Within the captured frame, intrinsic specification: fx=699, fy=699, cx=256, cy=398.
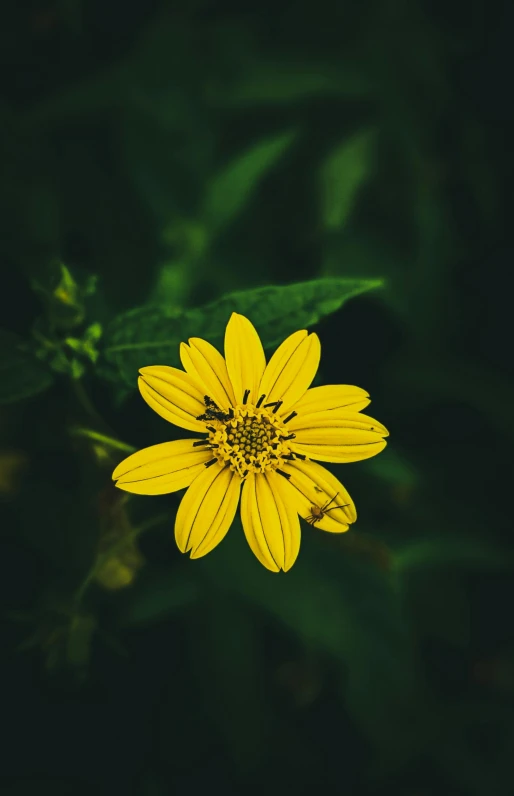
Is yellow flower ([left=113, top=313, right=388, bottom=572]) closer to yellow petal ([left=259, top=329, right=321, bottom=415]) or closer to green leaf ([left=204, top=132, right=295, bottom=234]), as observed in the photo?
yellow petal ([left=259, top=329, right=321, bottom=415])

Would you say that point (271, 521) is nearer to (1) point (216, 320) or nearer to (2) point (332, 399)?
(2) point (332, 399)

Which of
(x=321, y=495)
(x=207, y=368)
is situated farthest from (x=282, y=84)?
(x=321, y=495)

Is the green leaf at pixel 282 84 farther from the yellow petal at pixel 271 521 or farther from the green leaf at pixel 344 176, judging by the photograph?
the yellow petal at pixel 271 521

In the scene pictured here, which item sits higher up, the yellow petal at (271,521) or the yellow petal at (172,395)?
the yellow petal at (172,395)

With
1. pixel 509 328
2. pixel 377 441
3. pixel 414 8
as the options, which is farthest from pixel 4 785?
pixel 414 8

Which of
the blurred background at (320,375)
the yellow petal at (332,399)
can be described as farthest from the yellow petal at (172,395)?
the blurred background at (320,375)
